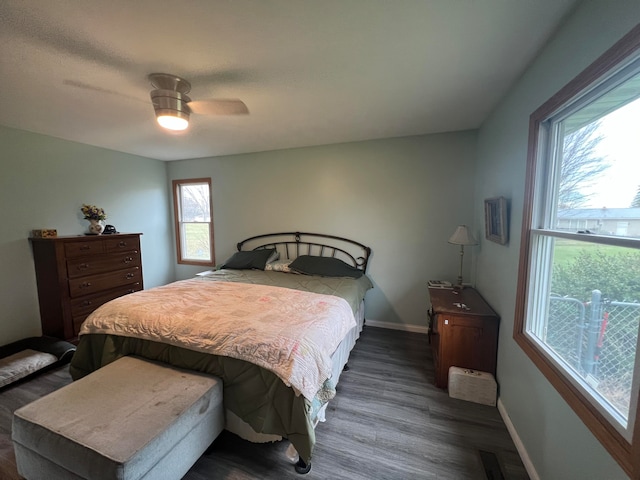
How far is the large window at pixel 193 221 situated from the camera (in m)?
4.52

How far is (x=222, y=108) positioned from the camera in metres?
2.01

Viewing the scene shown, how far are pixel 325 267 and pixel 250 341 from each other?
182 cm

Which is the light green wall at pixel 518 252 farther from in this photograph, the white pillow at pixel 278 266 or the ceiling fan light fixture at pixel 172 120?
the ceiling fan light fixture at pixel 172 120

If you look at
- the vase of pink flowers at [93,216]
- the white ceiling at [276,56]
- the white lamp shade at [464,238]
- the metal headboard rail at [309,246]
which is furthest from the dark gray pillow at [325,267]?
the vase of pink flowers at [93,216]

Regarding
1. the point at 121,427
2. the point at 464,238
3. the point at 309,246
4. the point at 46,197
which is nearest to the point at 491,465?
the point at 464,238

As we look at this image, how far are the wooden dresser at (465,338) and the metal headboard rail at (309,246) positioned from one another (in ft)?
4.62

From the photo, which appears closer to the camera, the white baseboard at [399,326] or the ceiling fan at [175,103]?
the ceiling fan at [175,103]

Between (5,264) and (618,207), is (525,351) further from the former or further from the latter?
(5,264)

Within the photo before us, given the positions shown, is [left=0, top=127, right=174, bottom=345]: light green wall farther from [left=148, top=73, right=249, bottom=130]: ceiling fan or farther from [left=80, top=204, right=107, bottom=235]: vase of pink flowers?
[left=148, top=73, right=249, bottom=130]: ceiling fan

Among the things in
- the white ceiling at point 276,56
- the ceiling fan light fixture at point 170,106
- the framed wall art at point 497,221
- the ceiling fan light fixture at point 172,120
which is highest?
the white ceiling at point 276,56

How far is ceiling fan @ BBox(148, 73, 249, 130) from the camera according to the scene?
6.07 ft

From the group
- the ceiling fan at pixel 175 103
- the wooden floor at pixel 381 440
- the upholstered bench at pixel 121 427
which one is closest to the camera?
the upholstered bench at pixel 121 427

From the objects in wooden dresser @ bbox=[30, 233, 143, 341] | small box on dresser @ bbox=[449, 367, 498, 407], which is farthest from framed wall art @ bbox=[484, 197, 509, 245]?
wooden dresser @ bbox=[30, 233, 143, 341]

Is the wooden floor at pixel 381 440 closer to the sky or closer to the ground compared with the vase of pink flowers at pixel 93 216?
closer to the ground
